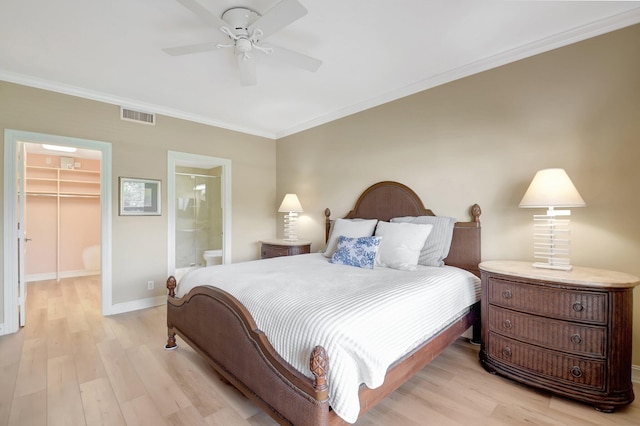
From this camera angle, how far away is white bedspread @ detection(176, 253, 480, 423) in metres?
1.28

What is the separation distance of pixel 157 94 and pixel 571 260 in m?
4.35

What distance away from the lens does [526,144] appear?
96.0 inches

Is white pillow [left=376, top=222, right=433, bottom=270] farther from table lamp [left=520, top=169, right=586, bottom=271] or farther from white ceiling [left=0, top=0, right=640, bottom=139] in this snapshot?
white ceiling [left=0, top=0, right=640, bottom=139]

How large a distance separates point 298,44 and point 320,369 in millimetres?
2367

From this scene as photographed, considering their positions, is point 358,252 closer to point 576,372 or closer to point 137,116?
point 576,372

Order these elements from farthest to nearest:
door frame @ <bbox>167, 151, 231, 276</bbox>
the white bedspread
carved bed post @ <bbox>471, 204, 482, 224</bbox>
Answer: door frame @ <bbox>167, 151, 231, 276</bbox> → carved bed post @ <bbox>471, 204, 482, 224</bbox> → the white bedspread

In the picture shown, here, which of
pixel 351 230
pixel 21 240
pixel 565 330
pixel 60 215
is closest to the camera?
pixel 565 330

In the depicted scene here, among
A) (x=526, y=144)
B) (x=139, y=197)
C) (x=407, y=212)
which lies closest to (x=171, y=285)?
(x=139, y=197)

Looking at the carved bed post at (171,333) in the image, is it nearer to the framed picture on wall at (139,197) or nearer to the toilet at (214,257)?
the framed picture on wall at (139,197)

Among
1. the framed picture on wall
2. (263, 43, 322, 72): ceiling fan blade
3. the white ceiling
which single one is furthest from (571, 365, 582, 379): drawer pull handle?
the framed picture on wall

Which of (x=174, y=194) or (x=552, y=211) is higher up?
(x=174, y=194)

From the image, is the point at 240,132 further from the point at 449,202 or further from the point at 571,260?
the point at 571,260

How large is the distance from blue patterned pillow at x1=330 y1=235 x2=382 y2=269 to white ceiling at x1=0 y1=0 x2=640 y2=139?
1.65m

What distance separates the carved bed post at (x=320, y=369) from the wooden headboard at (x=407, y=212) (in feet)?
6.72
